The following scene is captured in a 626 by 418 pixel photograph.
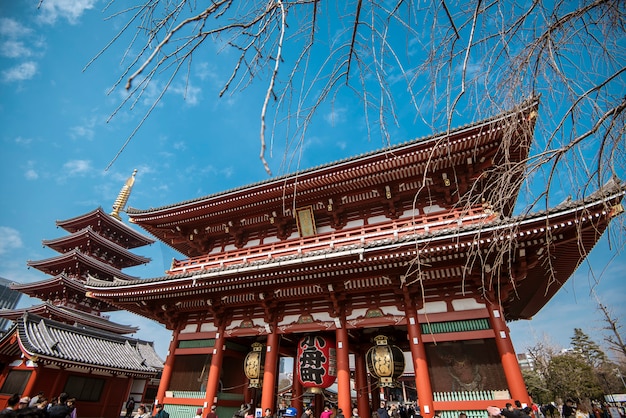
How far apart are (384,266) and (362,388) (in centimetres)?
535

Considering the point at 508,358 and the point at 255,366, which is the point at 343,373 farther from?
the point at 508,358

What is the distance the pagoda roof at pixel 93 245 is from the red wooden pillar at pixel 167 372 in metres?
16.8

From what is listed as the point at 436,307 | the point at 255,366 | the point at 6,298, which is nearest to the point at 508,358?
the point at 436,307

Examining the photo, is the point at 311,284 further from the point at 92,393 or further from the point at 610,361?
the point at 610,361

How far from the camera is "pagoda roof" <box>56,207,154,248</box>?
24103 mm

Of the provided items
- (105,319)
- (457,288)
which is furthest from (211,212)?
(105,319)

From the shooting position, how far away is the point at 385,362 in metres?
8.20

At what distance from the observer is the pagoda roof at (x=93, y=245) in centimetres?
2302

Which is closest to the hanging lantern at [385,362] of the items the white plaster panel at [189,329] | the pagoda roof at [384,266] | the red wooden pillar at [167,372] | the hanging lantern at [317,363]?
the hanging lantern at [317,363]

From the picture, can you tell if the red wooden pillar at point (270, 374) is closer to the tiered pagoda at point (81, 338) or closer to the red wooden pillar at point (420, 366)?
the red wooden pillar at point (420, 366)

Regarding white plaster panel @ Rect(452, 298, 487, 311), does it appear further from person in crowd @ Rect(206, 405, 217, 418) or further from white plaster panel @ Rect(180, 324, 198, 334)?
white plaster panel @ Rect(180, 324, 198, 334)

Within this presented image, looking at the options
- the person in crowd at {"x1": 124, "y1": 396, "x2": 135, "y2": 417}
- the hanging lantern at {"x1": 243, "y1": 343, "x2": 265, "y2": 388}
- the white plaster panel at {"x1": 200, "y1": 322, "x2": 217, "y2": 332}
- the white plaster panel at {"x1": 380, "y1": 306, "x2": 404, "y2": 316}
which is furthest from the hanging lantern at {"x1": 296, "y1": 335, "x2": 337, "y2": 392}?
the person in crowd at {"x1": 124, "y1": 396, "x2": 135, "y2": 417}

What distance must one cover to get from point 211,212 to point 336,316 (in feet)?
19.0

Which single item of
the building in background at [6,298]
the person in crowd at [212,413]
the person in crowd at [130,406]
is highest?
the building in background at [6,298]
